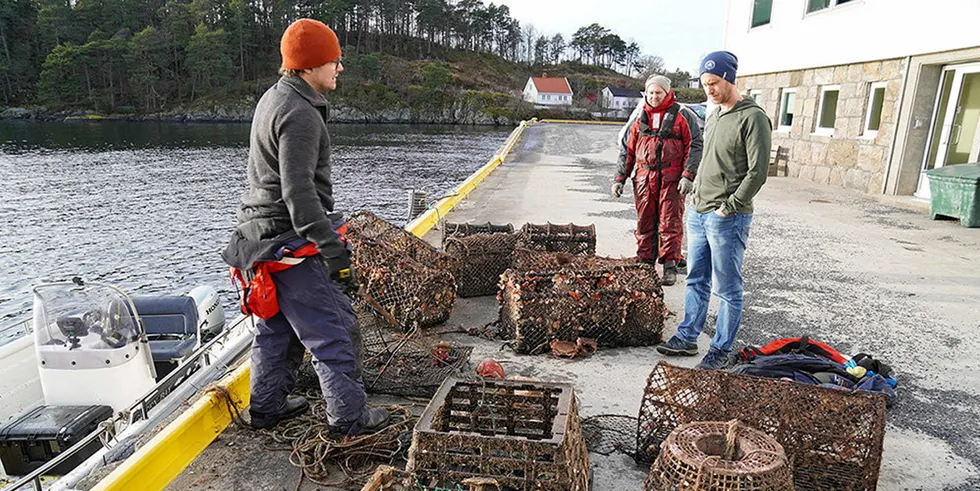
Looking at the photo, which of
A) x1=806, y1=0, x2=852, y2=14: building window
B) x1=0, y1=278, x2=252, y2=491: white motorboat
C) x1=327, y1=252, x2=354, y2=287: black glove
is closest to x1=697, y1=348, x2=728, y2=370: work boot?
x1=327, y1=252, x2=354, y2=287: black glove

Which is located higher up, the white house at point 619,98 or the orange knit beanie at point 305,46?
the white house at point 619,98

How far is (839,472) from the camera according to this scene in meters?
2.64

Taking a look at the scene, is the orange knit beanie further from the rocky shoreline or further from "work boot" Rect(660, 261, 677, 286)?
the rocky shoreline

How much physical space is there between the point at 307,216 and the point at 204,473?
1.43m

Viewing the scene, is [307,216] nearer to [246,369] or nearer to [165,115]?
[246,369]

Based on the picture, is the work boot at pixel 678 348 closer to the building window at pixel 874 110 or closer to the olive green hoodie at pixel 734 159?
the olive green hoodie at pixel 734 159

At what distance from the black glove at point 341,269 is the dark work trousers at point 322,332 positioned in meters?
0.09

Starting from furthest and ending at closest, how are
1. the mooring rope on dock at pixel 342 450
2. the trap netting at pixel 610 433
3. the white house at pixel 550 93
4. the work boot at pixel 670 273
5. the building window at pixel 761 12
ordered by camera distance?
the white house at pixel 550 93 < the building window at pixel 761 12 < the work boot at pixel 670 273 < the trap netting at pixel 610 433 < the mooring rope on dock at pixel 342 450

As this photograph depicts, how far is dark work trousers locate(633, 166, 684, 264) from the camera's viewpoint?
18.5ft

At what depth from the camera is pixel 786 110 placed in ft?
49.2

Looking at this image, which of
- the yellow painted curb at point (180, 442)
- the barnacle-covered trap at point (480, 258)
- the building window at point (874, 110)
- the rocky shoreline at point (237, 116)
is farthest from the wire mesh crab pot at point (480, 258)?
the rocky shoreline at point (237, 116)

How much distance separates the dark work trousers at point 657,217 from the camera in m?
5.63

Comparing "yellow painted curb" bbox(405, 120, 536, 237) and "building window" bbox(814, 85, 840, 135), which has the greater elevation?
"building window" bbox(814, 85, 840, 135)

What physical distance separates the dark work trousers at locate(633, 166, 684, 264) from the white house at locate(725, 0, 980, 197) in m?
7.12
